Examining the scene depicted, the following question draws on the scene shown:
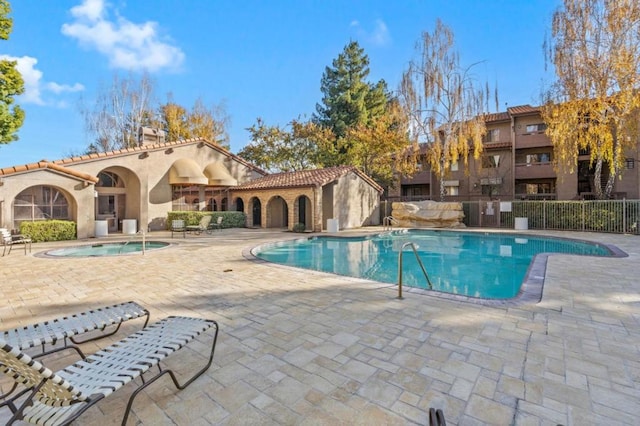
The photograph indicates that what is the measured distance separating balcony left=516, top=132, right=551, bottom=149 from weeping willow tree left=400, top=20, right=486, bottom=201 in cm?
729

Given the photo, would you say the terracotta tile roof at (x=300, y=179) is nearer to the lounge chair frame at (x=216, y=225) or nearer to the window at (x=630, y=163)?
the lounge chair frame at (x=216, y=225)

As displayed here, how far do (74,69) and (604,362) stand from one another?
42.8 m

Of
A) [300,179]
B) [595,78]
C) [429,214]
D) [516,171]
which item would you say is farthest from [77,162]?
[516,171]

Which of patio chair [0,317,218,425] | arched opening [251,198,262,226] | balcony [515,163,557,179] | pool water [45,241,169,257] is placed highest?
balcony [515,163,557,179]

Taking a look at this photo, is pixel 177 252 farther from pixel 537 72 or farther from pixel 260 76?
pixel 537 72

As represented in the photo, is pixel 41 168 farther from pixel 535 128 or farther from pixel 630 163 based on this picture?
pixel 630 163

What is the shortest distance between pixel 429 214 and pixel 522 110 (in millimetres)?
15654

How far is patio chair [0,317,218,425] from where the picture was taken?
85.4 inches

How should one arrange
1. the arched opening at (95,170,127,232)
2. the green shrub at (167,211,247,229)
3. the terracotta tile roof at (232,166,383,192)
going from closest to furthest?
the arched opening at (95,170,127,232) < the terracotta tile roof at (232,166,383,192) < the green shrub at (167,211,247,229)

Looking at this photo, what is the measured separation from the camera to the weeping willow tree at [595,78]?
722 inches

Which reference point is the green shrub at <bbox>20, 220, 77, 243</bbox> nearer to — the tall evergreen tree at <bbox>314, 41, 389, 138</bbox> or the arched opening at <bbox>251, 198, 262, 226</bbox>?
the arched opening at <bbox>251, 198, 262, 226</bbox>

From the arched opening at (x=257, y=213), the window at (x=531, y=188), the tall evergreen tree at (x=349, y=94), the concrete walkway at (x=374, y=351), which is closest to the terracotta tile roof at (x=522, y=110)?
the window at (x=531, y=188)

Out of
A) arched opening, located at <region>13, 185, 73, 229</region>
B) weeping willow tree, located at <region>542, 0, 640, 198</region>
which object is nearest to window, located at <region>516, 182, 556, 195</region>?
weeping willow tree, located at <region>542, 0, 640, 198</region>

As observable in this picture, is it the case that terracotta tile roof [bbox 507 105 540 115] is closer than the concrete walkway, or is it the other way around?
the concrete walkway
